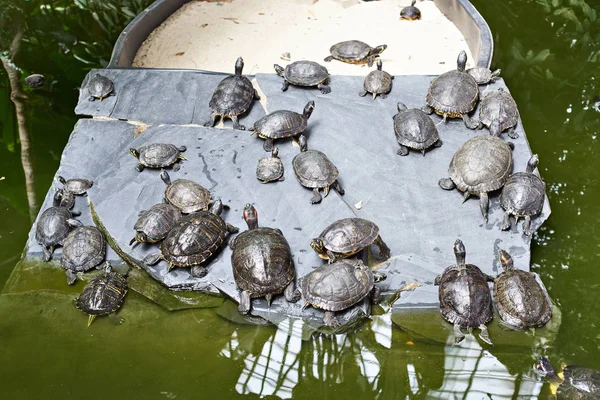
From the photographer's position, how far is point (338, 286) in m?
3.84

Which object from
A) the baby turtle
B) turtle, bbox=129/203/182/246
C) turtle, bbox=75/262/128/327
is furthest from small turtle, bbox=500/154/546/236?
turtle, bbox=75/262/128/327

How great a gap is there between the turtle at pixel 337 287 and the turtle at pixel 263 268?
0.45 feet

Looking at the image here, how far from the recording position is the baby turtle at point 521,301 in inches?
149

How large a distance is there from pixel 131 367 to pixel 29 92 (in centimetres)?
414

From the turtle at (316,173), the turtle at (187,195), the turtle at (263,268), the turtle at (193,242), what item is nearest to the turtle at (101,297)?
the turtle at (193,242)

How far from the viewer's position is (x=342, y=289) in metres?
3.84

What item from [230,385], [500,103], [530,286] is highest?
[500,103]

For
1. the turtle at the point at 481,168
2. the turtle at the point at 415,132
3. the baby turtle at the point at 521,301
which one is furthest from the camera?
the turtle at the point at 415,132

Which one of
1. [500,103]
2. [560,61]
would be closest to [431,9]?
[560,61]

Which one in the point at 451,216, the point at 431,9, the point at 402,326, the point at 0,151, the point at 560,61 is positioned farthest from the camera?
the point at 431,9

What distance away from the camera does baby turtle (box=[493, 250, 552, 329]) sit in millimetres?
3781

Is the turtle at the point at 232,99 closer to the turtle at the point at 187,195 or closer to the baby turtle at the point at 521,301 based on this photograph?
the turtle at the point at 187,195

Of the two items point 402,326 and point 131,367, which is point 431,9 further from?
point 131,367

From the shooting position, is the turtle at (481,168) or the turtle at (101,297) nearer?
the turtle at (101,297)
